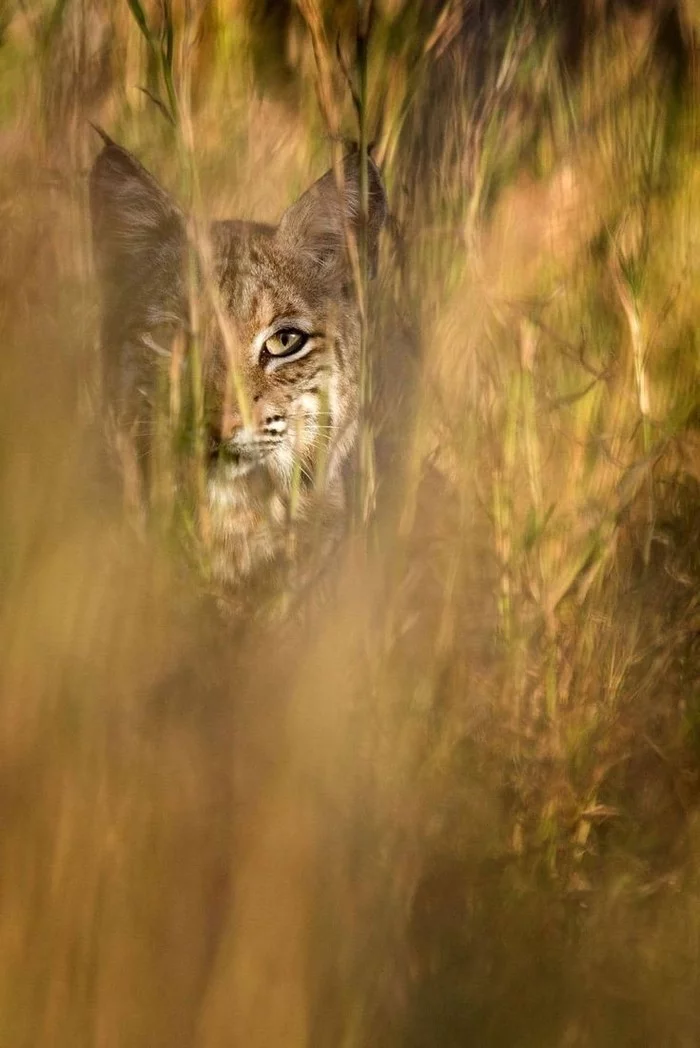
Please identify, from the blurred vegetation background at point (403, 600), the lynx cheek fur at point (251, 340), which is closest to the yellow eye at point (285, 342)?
the lynx cheek fur at point (251, 340)

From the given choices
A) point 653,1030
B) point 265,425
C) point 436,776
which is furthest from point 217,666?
point 653,1030

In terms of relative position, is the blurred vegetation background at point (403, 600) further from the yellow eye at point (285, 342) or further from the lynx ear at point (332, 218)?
the yellow eye at point (285, 342)

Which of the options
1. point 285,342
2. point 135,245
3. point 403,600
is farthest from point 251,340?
point 403,600

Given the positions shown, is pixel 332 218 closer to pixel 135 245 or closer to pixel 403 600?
pixel 135 245

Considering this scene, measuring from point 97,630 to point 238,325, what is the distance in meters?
0.43

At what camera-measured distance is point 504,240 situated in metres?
0.94

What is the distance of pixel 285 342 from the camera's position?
1.11 metres

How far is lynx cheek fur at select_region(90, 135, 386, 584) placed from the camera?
899 mm

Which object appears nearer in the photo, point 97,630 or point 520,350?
point 97,630

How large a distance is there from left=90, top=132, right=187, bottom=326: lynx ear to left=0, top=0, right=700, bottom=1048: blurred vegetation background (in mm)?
37

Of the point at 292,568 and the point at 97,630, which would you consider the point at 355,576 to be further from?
the point at 97,630

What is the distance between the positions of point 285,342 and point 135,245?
23 centimetres

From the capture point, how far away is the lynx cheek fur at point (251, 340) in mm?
899

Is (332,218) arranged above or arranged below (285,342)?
above
